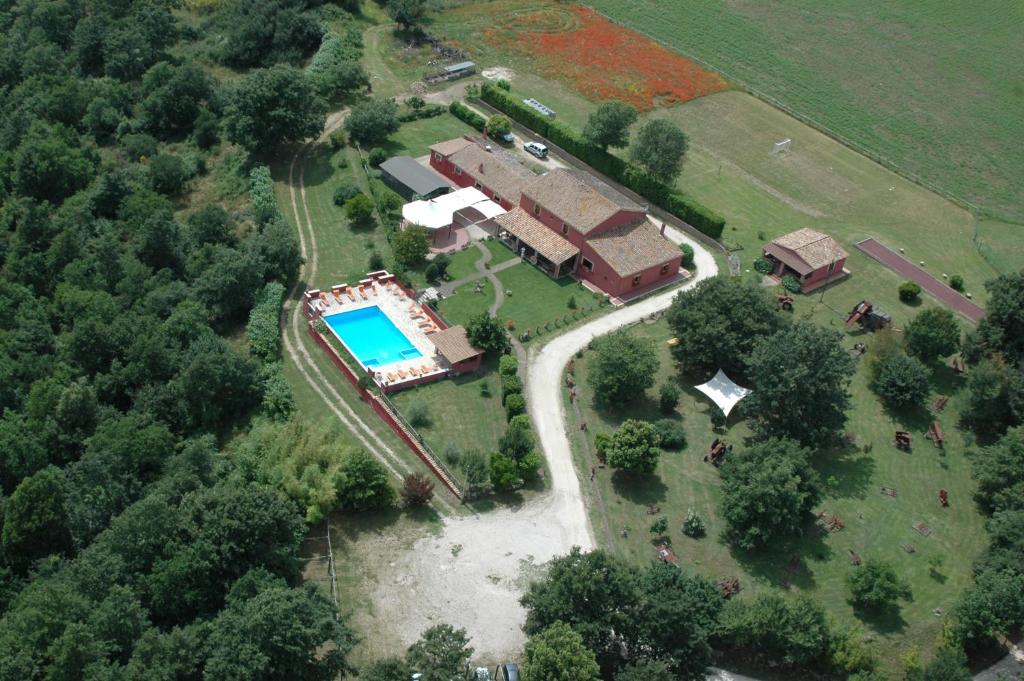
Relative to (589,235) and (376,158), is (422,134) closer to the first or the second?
(376,158)

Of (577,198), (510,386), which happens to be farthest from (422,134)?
(510,386)

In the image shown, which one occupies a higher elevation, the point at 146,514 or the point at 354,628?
the point at 146,514

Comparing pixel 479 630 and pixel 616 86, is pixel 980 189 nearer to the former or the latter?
pixel 616 86

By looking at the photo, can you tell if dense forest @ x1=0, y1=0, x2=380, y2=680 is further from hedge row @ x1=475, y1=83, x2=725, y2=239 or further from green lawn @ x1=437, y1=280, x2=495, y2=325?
hedge row @ x1=475, y1=83, x2=725, y2=239

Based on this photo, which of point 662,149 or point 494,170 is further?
point 494,170

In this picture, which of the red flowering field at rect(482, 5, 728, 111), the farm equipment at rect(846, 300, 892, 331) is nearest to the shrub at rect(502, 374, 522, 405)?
the farm equipment at rect(846, 300, 892, 331)

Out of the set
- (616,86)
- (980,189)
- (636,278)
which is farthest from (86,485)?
(980,189)
